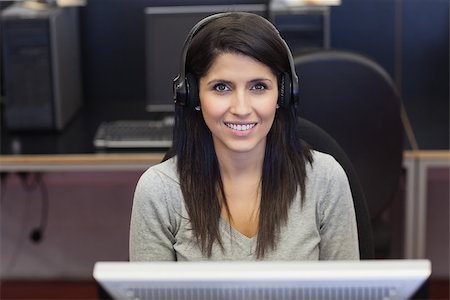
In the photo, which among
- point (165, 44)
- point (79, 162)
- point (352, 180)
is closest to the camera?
point (352, 180)

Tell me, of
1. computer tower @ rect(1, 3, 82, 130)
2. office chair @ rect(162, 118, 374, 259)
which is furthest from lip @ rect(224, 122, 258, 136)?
computer tower @ rect(1, 3, 82, 130)

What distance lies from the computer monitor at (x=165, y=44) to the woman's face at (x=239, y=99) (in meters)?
1.38

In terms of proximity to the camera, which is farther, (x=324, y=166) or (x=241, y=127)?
(x=324, y=166)

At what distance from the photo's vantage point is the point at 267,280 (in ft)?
2.84

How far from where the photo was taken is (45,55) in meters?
2.79

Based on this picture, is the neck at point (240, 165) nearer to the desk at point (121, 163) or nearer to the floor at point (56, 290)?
the desk at point (121, 163)

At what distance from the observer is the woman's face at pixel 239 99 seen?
1.37m

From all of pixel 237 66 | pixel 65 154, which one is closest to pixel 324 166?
pixel 237 66

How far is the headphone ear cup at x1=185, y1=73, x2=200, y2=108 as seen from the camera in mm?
1427

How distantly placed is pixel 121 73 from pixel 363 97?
1.20 meters

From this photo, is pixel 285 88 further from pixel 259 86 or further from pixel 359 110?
pixel 359 110

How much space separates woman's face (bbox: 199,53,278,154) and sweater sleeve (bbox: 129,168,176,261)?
0.15 metres

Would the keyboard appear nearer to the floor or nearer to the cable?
the cable

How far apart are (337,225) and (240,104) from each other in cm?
28
